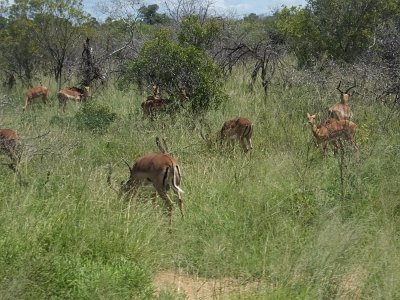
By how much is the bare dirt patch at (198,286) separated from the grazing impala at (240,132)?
4327 millimetres

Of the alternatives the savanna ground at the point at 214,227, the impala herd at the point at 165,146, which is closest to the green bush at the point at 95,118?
the impala herd at the point at 165,146

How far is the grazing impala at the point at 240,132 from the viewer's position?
9.21 m

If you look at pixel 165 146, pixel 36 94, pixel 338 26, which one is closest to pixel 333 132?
pixel 165 146

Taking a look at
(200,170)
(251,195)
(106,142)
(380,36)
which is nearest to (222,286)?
(251,195)

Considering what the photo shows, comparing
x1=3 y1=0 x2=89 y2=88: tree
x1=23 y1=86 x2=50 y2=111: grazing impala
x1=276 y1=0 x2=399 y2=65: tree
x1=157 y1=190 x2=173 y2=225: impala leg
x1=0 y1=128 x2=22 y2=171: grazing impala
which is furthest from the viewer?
x1=3 y1=0 x2=89 y2=88: tree

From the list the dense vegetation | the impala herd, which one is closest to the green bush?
the dense vegetation

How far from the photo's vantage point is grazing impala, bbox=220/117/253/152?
363 inches

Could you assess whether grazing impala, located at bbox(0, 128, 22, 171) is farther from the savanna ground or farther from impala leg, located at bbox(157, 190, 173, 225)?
impala leg, located at bbox(157, 190, 173, 225)

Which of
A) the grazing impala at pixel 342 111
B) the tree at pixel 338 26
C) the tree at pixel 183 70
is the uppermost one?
the tree at pixel 338 26

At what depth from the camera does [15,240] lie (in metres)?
4.74

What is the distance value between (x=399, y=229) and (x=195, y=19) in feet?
22.2

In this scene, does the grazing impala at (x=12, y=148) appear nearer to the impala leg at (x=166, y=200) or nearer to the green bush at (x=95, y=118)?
the impala leg at (x=166, y=200)

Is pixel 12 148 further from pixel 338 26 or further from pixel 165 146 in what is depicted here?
pixel 338 26

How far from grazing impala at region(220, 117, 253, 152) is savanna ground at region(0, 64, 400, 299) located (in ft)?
1.05
